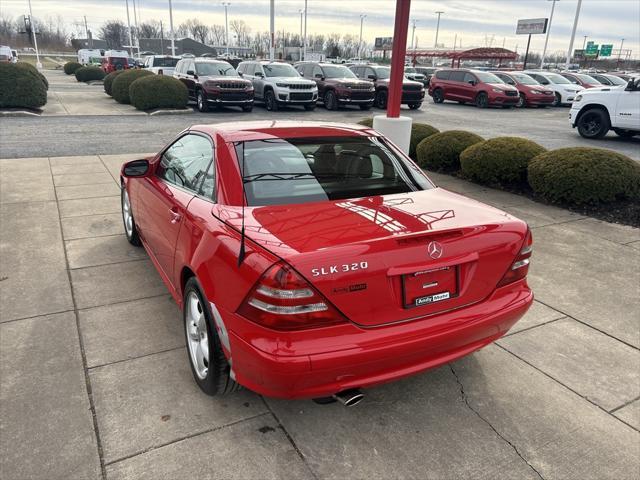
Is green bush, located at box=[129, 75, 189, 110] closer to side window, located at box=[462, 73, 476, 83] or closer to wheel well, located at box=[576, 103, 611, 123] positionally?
wheel well, located at box=[576, 103, 611, 123]

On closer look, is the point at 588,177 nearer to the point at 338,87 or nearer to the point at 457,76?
the point at 338,87

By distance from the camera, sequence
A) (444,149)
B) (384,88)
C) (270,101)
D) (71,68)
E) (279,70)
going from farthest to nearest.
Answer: (71,68) < (384,88) < (279,70) < (270,101) < (444,149)

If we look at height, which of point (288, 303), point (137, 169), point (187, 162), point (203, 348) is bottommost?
point (203, 348)

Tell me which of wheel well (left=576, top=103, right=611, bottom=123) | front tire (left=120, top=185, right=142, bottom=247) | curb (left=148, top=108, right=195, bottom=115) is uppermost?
wheel well (left=576, top=103, right=611, bottom=123)

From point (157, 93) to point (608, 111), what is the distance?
15.4 metres

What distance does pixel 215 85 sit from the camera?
60.8 ft

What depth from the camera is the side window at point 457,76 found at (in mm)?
26116

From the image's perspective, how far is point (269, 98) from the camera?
2041 centimetres

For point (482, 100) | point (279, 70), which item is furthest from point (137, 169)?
point (482, 100)

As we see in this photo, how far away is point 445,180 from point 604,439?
21.8 feet

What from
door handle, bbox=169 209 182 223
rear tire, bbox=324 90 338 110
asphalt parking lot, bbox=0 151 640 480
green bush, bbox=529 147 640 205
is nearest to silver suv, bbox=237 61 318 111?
rear tire, bbox=324 90 338 110

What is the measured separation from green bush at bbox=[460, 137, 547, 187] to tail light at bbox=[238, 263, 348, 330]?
266 inches

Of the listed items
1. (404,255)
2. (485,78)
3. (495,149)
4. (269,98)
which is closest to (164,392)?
(404,255)

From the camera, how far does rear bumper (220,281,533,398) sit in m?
2.27
